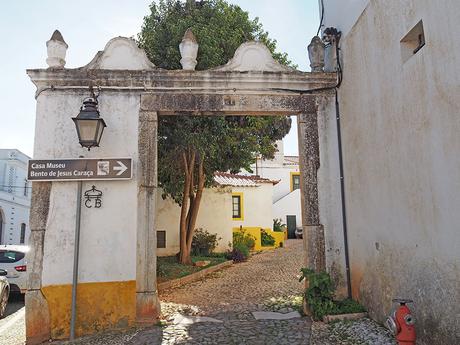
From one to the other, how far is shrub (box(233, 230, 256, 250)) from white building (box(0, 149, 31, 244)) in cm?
1652

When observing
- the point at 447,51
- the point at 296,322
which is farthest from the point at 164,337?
the point at 447,51

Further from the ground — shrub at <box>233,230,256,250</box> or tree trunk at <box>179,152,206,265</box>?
tree trunk at <box>179,152,206,265</box>

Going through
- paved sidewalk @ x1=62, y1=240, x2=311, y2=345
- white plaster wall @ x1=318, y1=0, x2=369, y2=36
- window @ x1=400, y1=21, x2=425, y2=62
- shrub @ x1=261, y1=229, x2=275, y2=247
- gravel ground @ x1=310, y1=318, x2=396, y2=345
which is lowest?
paved sidewalk @ x1=62, y1=240, x2=311, y2=345

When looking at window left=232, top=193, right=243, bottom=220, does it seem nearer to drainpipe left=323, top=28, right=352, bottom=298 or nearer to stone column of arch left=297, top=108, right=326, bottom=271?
stone column of arch left=297, top=108, right=326, bottom=271

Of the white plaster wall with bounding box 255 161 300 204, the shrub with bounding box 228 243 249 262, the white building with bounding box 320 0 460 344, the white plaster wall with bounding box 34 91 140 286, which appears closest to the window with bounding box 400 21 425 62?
the white building with bounding box 320 0 460 344

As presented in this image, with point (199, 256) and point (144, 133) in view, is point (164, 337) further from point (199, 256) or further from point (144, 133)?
point (199, 256)

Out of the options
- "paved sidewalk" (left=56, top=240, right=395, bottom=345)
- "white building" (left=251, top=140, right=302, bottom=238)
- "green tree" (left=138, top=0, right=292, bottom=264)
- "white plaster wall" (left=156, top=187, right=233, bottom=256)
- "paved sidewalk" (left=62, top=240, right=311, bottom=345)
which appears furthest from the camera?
"white building" (left=251, top=140, right=302, bottom=238)

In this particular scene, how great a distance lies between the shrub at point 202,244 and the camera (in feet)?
51.4

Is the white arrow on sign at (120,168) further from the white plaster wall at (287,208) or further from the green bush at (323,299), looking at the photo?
the white plaster wall at (287,208)

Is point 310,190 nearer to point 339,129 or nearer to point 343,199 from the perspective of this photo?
point 343,199

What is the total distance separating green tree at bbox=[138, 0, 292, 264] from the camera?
9.02m

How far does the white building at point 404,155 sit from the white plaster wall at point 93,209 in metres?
3.36

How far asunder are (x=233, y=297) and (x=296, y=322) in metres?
2.81

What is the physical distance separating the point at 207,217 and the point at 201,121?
7.96 m
